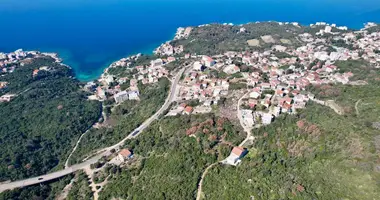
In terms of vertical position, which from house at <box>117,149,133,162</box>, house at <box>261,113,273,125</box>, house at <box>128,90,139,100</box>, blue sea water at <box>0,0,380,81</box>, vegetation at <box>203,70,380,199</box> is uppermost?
blue sea water at <box>0,0,380,81</box>

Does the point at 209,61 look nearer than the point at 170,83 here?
No

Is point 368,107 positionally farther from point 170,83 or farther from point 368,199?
point 170,83

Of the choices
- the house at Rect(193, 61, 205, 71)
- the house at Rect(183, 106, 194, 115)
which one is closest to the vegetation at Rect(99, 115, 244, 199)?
the house at Rect(183, 106, 194, 115)

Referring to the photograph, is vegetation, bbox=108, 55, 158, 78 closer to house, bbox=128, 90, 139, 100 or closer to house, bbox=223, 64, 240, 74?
house, bbox=128, 90, 139, 100

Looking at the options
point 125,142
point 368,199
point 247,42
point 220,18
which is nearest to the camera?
point 368,199

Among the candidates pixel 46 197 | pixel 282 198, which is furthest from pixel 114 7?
pixel 282 198

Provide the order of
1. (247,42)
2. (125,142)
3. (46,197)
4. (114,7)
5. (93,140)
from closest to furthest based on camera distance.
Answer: (46,197) < (125,142) < (93,140) < (247,42) < (114,7)
